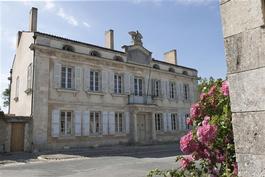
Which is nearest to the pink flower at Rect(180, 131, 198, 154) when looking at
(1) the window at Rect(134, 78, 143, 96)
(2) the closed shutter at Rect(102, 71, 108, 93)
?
(2) the closed shutter at Rect(102, 71, 108, 93)

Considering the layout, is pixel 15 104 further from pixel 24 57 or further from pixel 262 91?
pixel 262 91

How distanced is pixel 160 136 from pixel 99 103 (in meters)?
6.90

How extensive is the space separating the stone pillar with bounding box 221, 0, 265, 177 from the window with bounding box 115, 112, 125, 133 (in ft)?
60.1

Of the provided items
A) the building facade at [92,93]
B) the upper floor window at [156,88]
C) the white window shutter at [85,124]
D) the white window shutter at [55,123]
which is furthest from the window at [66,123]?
the upper floor window at [156,88]

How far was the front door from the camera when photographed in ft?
52.6

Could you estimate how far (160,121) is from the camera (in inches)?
936

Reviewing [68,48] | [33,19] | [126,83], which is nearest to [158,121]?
[126,83]

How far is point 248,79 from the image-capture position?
2016 millimetres

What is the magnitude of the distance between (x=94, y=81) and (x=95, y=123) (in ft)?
9.91

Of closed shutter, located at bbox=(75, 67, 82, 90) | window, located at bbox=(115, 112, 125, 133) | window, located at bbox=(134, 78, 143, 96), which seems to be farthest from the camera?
window, located at bbox=(134, 78, 143, 96)

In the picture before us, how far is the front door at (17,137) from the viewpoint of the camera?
16031 millimetres

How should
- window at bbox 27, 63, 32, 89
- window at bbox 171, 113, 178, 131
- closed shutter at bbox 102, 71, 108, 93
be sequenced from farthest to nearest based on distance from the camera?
window at bbox 171, 113, 178, 131
closed shutter at bbox 102, 71, 108, 93
window at bbox 27, 63, 32, 89

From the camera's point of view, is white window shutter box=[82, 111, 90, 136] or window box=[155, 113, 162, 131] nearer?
white window shutter box=[82, 111, 90, 136]

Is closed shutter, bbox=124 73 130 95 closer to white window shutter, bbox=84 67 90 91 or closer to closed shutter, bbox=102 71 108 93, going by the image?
closed shutter, bbox=102 71 108 93
